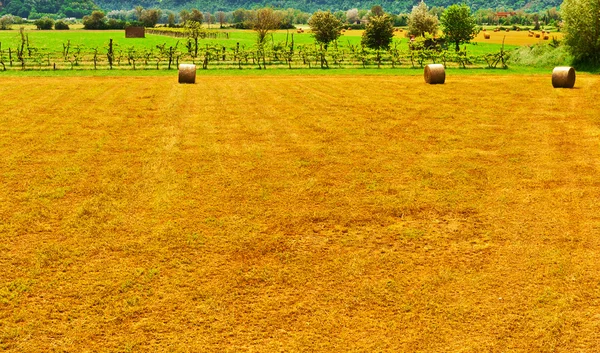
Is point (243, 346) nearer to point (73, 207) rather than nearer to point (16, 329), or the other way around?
point (16, 329)

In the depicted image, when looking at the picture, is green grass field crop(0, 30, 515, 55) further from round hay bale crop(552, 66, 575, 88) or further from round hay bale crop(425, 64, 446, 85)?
round hay bale crop(552, 66, 575, 88)

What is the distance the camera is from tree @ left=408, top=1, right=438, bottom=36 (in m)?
92.4

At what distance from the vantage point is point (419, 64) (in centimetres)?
6419

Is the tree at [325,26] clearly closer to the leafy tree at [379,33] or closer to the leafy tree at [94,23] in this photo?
the leafy tree at [379,33]

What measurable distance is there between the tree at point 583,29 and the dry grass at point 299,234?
3119 cm

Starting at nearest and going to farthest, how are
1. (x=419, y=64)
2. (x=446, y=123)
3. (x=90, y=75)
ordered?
(x=446, y=123) → (x=90, y=75) → (x=419, y=64)

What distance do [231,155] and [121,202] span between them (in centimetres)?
589

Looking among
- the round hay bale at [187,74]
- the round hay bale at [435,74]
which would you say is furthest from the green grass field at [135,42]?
the round hay bale at [187,74]

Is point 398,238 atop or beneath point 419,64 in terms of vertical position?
beneath

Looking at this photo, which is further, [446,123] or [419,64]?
[419,64]

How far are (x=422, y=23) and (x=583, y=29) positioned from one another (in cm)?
4137

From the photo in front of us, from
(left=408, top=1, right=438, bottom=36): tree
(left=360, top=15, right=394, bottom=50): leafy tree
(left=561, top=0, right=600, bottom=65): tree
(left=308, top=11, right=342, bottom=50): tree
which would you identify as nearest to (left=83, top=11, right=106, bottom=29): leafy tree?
(left=408, top=1, right=438, bottom=36): tree

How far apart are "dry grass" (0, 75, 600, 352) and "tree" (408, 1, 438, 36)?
68.4 m

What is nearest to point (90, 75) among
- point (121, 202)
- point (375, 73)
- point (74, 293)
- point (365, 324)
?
point (375, 73)
